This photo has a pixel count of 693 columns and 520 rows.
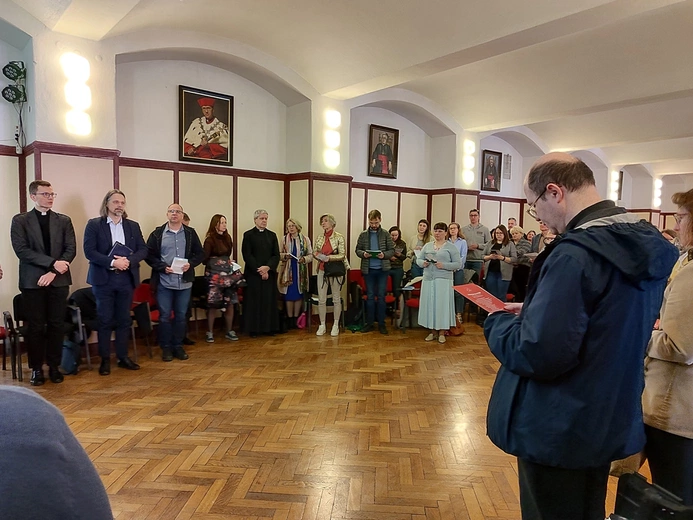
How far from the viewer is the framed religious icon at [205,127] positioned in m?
6.09

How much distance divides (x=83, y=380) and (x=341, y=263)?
3.14 metres

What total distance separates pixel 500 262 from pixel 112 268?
5.08 m

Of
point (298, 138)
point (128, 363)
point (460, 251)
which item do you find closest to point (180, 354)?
point (128, 363)

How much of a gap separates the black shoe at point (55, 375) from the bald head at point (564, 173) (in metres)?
4.38

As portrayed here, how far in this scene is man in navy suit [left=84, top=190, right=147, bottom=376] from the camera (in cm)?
443

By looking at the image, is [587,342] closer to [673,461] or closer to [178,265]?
[673,461]

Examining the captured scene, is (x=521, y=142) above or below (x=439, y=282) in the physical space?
above

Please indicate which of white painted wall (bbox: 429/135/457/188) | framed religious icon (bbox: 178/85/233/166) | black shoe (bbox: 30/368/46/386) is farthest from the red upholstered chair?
white painted wall (bbox: 429/135/457/188)

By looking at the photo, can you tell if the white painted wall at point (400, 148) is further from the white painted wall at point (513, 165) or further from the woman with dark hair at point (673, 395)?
the woman with dark hair at point (673, 395)

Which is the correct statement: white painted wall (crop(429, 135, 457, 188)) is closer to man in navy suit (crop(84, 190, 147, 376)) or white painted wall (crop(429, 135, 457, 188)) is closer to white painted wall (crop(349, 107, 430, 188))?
white painted wall (crop(349, 107, 430, 188))

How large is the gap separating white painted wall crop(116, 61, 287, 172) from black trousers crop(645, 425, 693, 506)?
5780 millimetres

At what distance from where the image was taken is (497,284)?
23.2 ft

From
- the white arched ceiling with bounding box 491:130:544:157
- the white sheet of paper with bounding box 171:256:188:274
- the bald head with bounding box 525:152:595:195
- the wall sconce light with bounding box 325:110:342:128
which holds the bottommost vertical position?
the white sheet of paper with bounding box 171:256:188:274

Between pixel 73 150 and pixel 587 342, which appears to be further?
pixel 73 150
